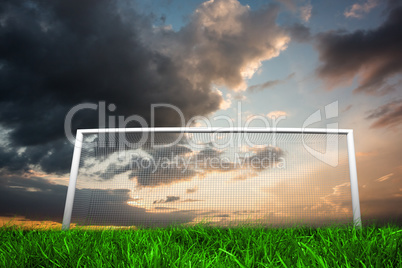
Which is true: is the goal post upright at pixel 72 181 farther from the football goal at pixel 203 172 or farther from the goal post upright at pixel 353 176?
the goal post upright at pixel 353 176

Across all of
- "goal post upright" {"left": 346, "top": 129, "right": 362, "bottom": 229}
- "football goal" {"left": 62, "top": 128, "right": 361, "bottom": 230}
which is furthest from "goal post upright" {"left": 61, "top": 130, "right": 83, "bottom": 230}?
"goal post upright" {"left": 346, "top": 129, "right": 362, "bottom": 229}

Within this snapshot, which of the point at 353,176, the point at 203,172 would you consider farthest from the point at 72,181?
the point at 353,176

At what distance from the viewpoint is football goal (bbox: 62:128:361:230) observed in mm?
6215

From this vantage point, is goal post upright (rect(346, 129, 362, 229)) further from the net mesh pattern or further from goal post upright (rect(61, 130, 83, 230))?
goal post upright (rect(61, 130, 83, 230))

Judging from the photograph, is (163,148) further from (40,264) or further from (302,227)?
(40,264)

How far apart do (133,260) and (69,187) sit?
5.68 metres

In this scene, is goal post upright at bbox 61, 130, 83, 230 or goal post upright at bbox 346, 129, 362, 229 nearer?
goal post upright at bbox 346, 129, 362, 229

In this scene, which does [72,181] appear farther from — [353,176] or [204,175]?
[353,176]

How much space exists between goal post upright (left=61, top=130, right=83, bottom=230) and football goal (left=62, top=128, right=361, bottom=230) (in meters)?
0.02

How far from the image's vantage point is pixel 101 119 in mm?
7191

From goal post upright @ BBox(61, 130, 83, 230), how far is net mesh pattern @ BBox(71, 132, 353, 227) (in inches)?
5.1

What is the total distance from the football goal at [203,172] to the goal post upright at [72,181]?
2cm

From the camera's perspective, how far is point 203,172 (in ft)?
21.3

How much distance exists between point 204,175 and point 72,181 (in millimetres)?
3354
